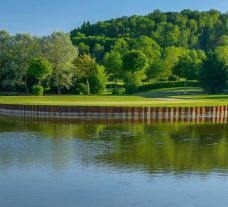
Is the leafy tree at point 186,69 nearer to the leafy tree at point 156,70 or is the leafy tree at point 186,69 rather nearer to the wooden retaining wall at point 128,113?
the leafy tree at point 156,70

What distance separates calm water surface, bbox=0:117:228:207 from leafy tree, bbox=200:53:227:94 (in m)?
39.2

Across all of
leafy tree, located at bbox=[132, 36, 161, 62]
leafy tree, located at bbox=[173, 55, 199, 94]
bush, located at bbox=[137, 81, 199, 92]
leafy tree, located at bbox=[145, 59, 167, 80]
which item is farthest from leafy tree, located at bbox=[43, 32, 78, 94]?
leafy tree, located at bbox=[132, 36, 161, 62]

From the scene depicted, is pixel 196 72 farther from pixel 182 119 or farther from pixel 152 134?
pixel 152 134

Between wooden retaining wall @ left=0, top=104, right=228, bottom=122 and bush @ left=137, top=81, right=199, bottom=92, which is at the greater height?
bush @ left=137, top=81, right=199, bottom=92

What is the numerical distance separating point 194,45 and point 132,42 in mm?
38338

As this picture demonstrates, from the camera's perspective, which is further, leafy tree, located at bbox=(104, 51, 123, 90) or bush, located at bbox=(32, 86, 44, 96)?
leafy tree, located at bbox=(104, 51, 123, 90)

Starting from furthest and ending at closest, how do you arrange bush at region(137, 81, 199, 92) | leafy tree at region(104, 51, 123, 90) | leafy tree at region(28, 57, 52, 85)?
leafy tree at region(104, 51, 123, 90), bush at region(137, 81, 199, 92), leafy tree at region(28, 57, 52, 85)

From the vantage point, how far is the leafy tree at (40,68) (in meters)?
82.3

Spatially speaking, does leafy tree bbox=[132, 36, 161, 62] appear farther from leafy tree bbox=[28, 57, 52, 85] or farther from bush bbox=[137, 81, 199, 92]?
leafy tree bbox=[28, 57, 52, 85]

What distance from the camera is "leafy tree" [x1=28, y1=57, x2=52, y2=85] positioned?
82312mm

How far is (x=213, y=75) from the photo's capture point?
81875 millimetres

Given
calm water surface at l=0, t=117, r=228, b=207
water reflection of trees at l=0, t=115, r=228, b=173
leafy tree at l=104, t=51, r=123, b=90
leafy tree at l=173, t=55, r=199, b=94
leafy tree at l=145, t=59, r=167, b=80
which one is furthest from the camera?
leafy tree at l=145, t=59, r=167, b=80

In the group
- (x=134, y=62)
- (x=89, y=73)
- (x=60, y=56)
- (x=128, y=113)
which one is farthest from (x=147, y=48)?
(x=128, y=113)

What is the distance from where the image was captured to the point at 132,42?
513 ft
